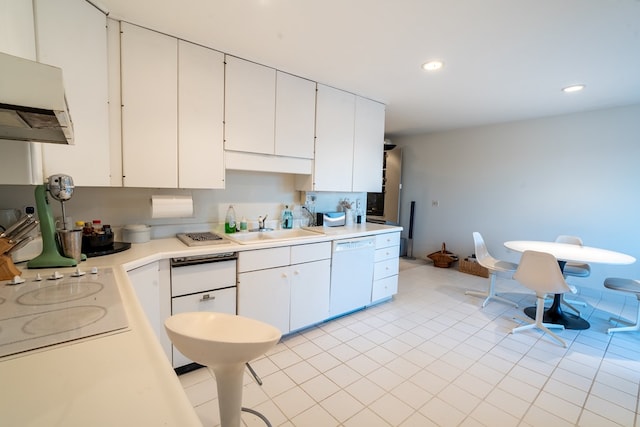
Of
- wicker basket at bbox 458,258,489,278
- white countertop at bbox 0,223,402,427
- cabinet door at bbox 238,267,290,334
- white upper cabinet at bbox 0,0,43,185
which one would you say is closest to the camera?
white countertop at bbox 0,223,402,427

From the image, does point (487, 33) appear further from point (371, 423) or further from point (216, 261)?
point (371, 423)

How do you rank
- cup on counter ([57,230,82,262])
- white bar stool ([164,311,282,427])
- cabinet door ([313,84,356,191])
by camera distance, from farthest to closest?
cabinet door ([313,84,356,191]) → cup on counter ([57,230,82,262]) → white bar stool ([164,311,282,427])

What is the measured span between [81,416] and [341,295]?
249 cm

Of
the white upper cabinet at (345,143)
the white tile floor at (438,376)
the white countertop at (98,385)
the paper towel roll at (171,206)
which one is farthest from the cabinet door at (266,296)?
the white countertop at (98,385)

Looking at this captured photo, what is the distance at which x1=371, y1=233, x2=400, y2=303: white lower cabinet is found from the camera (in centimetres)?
323

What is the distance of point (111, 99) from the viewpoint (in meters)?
1.86

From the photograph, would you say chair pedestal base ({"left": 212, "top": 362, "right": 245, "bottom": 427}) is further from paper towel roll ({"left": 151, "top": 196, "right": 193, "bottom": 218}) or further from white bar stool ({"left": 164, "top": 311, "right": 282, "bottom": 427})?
paper towel roll ({"left": 151, "top": 196, "right": 193, "bottom": 218})

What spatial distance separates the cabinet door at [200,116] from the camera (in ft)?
6.95

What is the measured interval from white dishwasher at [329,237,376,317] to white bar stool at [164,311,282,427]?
1.62m

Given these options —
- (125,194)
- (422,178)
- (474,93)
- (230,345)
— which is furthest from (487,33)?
(422,178)

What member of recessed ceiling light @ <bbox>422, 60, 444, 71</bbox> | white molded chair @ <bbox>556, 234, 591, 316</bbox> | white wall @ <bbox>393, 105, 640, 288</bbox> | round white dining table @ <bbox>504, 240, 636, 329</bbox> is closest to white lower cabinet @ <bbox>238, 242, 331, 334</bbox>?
recessed ceiling light @ <bbox>422, 60, 444, 71</bbox>

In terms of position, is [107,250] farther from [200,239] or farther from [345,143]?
[345,143]

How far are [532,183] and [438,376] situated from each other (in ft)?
11.2

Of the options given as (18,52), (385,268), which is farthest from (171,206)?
(385,268)
